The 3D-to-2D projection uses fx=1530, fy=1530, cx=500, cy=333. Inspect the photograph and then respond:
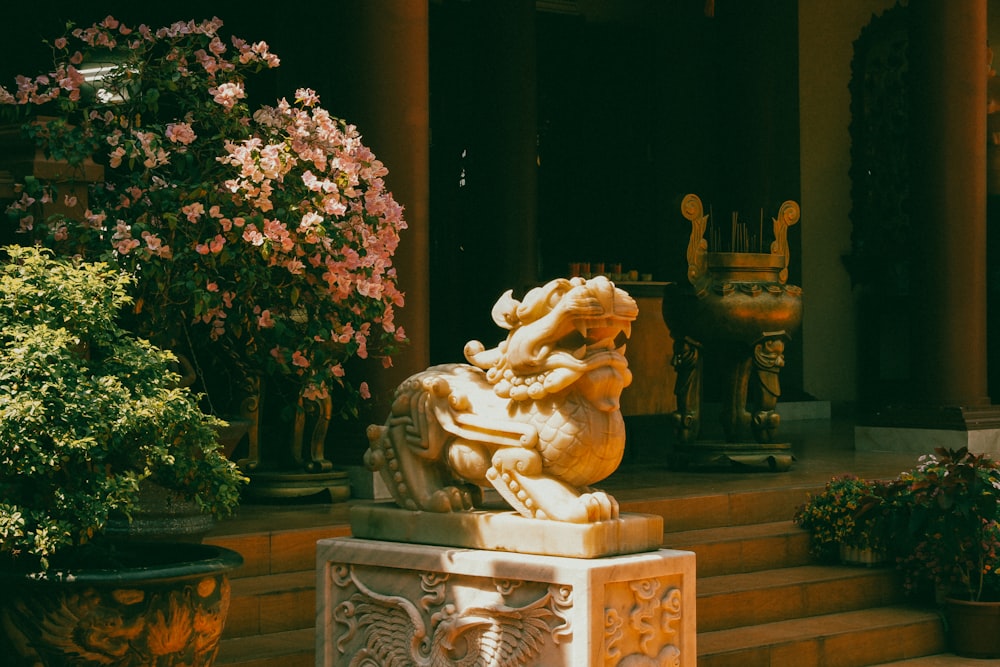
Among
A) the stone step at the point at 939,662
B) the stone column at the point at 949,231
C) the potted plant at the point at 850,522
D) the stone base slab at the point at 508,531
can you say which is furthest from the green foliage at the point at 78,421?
the stone column at the point at 949,231

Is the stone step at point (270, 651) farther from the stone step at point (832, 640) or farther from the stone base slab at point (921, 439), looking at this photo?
the stone base slab at point (921, 439)

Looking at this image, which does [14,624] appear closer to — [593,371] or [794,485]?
[593,371]

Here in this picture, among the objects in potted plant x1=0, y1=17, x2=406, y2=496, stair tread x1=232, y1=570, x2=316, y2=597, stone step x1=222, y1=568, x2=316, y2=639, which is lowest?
stone step x1=222, y1=568, x2=316, y2=639

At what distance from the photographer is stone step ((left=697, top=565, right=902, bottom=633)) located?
24.0ft

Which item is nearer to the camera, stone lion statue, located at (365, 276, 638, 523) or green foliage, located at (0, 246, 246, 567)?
green foliage, located at (0, 246, 246, 567)

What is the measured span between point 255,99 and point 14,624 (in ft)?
24.4

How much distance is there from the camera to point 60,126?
6.05m

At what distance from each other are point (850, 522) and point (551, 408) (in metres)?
3.76

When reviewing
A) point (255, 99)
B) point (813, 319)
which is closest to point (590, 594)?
point (255, 99)

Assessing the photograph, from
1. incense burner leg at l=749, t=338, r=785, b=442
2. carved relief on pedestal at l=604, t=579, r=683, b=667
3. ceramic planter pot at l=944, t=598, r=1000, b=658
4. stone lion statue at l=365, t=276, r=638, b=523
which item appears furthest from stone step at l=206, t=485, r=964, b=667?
carved relief on pedestal at l=604, t=579, r=683, b=667

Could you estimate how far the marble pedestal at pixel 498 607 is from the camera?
15.3ft

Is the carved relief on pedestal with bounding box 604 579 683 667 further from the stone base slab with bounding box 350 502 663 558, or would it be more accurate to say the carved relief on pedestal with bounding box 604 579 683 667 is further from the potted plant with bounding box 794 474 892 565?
the potted plant with bounding box 794 474 892 565

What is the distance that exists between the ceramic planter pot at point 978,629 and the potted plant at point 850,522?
1.96 feet

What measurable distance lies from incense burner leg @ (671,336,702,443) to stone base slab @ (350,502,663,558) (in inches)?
203
